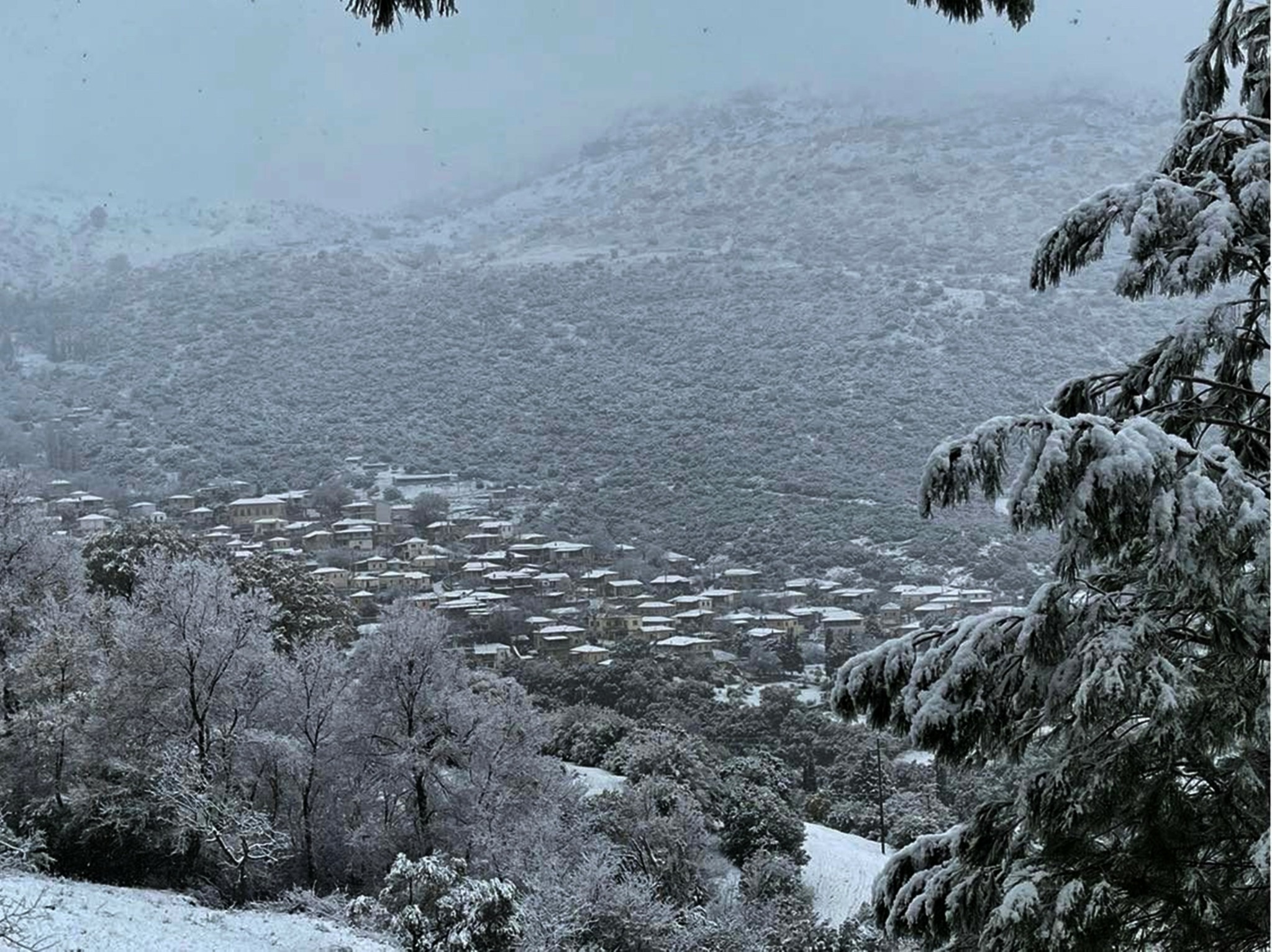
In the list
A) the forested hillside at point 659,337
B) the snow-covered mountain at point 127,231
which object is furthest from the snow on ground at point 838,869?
the snow-covered mountain at point 127,231

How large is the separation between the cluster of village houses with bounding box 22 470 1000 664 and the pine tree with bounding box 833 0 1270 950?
30.4 meters

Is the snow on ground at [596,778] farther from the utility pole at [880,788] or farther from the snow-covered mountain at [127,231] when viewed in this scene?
the snow-covered mountain at [127,231]

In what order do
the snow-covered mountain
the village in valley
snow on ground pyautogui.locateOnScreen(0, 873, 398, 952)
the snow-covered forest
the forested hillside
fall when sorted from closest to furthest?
1. the snow-covered forest
2. snow on ground pyautogui.locateOnScreen(0, 873, 398, 952)
3. the village in valley
4. the forested hillside
5. the snow-covered mountain

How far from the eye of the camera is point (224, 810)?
1334 cm

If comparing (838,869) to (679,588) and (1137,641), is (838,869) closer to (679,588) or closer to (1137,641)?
(1137,641)

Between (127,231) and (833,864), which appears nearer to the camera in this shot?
(833,864)

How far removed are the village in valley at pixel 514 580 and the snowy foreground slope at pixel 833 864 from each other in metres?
9.25

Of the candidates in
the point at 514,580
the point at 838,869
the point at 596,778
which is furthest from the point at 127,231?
the point at 838,869

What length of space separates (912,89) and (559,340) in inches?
2371

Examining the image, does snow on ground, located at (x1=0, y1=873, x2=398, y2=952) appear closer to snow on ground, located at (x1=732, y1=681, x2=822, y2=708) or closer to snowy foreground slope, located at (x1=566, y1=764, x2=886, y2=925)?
snowy foreground slope, located at (x1=566, y1=764, x2=886, y2=925)

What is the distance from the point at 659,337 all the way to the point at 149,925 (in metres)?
65.6

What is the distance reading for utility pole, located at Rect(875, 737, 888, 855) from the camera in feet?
73.6

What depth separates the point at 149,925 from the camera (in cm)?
1027

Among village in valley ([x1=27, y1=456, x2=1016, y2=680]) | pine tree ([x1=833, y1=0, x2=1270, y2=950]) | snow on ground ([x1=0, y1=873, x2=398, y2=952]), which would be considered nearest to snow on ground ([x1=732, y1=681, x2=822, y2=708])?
village in valley ([x1=27, y1=456, x2=1016, y2=680])
